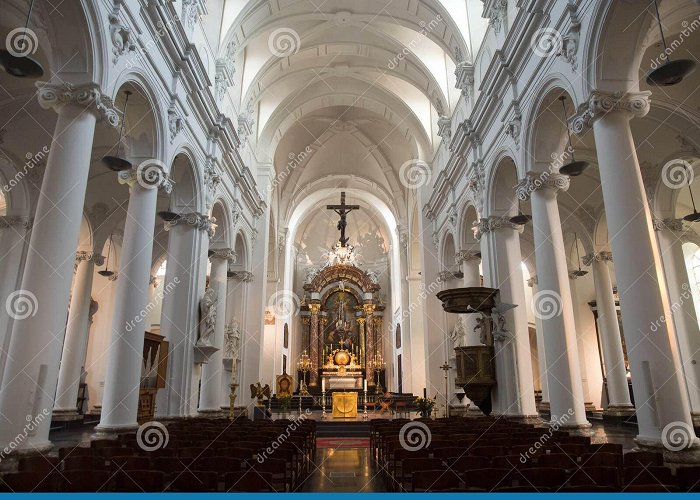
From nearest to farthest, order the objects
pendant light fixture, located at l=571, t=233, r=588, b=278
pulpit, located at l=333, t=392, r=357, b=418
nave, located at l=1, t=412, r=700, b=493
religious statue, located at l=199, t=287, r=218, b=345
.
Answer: nave, located at l=1, t=412, r=700, b=493 → religious statue, located at l=199, t=287, r=218, b=345 → pulpit, located at l=333, t=392, r=357, b=418 → pendant light fixture, located at l=571, t=233, r=588, b=278

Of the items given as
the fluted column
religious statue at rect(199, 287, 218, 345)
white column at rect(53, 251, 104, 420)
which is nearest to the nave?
religious statue at rect(199, 287, 218, 345)

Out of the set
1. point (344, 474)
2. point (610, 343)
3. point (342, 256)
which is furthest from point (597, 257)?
point (342, 256)

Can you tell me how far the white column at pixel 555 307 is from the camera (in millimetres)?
8961

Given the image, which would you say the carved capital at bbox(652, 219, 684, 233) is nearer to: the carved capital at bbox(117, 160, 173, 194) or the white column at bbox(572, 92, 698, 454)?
the white column at bbox(572, 92, 698, 454)

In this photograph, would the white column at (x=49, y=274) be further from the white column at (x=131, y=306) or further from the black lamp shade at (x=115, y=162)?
the white column at (x=131, y=306)

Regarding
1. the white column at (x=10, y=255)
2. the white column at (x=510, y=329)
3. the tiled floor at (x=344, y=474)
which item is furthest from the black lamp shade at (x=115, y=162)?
the white column at (x=510, y=329)

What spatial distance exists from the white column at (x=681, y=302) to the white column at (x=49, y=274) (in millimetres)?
12773

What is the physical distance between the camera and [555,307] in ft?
30.6

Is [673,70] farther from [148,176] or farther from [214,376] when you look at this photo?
[214,376]

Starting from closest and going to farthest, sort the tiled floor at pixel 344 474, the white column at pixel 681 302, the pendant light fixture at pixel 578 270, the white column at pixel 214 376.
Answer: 1. the tiled floor at pixel 344 474
2. the white column at pixel 681 302
3. the white column at pixel 214 376
4. the pendant light fixture at pixel 578 270

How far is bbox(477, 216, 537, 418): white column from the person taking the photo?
11305mm

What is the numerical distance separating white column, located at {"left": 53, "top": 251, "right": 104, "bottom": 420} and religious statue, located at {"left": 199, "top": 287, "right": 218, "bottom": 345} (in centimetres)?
457

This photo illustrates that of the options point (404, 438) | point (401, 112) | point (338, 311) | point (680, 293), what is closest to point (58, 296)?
point (404, 438)

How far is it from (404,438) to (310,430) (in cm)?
315
